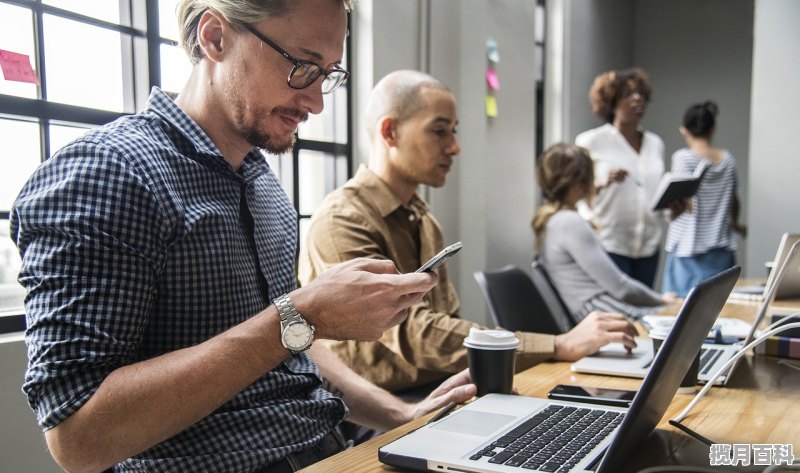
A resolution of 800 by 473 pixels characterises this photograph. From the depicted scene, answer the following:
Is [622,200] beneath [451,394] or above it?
above

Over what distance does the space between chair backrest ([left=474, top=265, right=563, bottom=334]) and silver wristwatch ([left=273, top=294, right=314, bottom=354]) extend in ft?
3.89

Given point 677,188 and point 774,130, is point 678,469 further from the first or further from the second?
point 774,130

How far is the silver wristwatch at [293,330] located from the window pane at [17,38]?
3.56 feet

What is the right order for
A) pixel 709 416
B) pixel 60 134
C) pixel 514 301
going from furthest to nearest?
pixel 514 301, pixel 60 134, pixel 709 416

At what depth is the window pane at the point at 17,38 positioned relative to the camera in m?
1.53

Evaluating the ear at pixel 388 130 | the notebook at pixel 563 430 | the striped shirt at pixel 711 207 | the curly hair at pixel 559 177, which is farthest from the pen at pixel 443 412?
the striped shirt at pixel 711 207

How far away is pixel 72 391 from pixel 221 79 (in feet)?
1.82

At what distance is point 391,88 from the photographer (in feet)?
6.62

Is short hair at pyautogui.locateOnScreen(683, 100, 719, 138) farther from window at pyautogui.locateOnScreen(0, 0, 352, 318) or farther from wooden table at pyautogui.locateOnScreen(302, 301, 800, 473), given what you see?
window at pyautogui.locateOnScreen(0, 0, 352, 318)

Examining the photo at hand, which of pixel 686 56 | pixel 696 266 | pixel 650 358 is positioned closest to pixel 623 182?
pixel 696 266

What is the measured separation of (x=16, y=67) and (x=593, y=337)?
1454 millimetres

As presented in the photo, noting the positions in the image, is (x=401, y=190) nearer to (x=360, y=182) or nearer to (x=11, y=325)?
(x=360, y=182)

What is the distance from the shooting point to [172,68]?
1979 mm

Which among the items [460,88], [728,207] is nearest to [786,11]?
[728,207]
